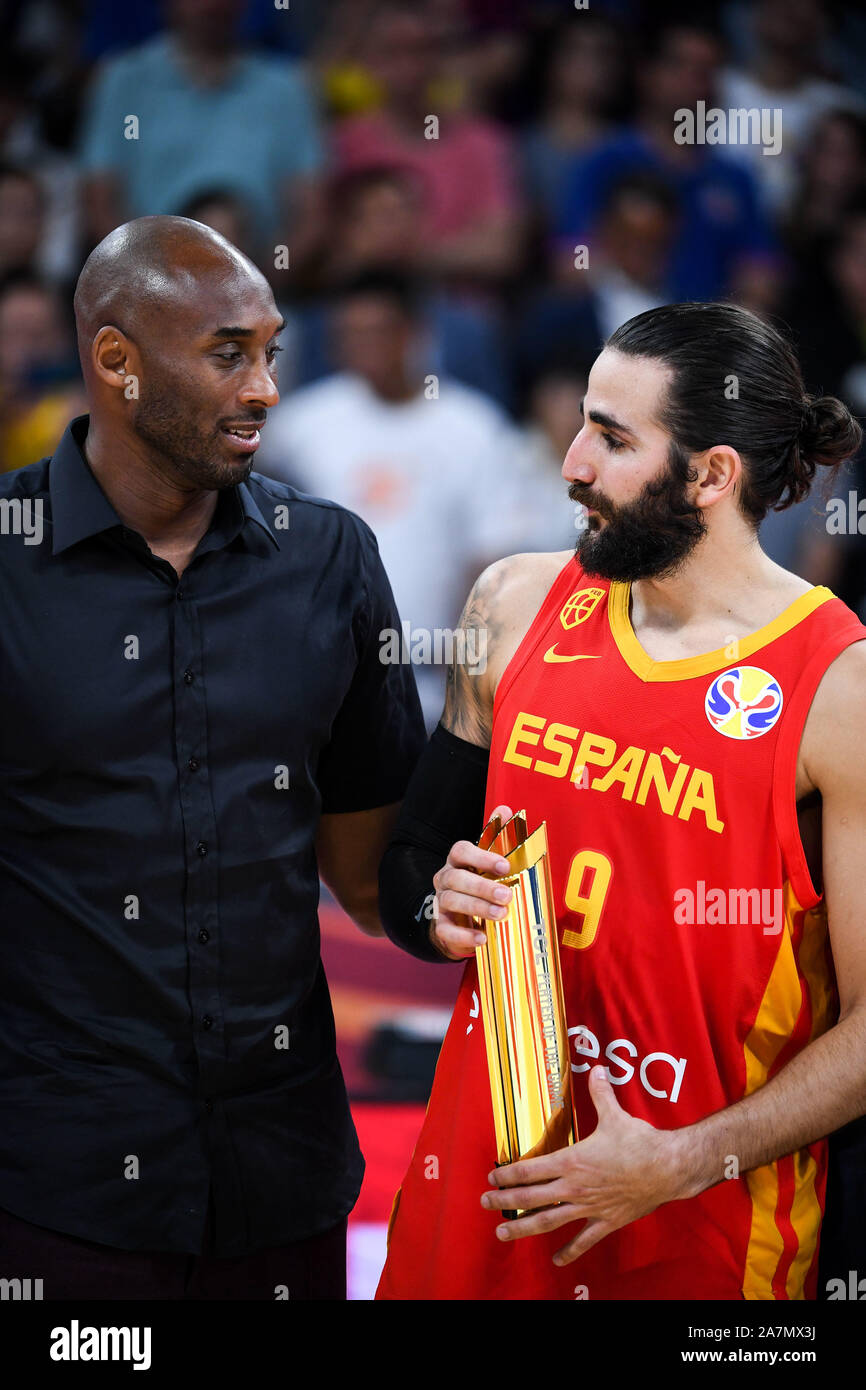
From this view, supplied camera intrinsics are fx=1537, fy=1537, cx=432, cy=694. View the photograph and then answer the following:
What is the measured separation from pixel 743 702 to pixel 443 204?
13.3 feet

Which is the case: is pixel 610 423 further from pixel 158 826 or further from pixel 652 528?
pixel 158 826

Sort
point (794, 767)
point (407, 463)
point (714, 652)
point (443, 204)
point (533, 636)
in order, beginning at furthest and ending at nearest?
point (443, 204) → point (407, 463) → point (533, 636) → point (714, 652) → point (794, 767)

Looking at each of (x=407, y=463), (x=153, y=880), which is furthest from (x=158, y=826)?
(x=407, y=463)

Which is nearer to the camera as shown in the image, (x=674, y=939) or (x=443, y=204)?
(x=674, y=939)

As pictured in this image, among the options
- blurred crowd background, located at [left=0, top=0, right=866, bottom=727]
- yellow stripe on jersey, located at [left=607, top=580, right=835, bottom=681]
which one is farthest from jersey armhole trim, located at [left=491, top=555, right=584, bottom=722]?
blurred crowd background, located at [left=0, top=0, right=866, bottom=727]

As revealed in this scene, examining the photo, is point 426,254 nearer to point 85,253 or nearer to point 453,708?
point 85,253

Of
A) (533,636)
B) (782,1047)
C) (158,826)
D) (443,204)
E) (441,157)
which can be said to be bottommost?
(782,1047)

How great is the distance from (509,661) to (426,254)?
372 centimetres

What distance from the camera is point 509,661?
2.09m

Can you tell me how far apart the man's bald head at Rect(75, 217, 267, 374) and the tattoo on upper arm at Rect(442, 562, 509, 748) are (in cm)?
53

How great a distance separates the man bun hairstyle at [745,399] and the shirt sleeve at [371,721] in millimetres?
472

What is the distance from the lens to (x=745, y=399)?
1.99 metres

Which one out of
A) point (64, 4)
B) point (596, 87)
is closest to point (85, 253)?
point (64, 4)

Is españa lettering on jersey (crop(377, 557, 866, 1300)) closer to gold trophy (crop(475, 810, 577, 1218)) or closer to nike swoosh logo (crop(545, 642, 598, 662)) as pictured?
nike swoosh logo (crop(545, 642, 598, 662))
